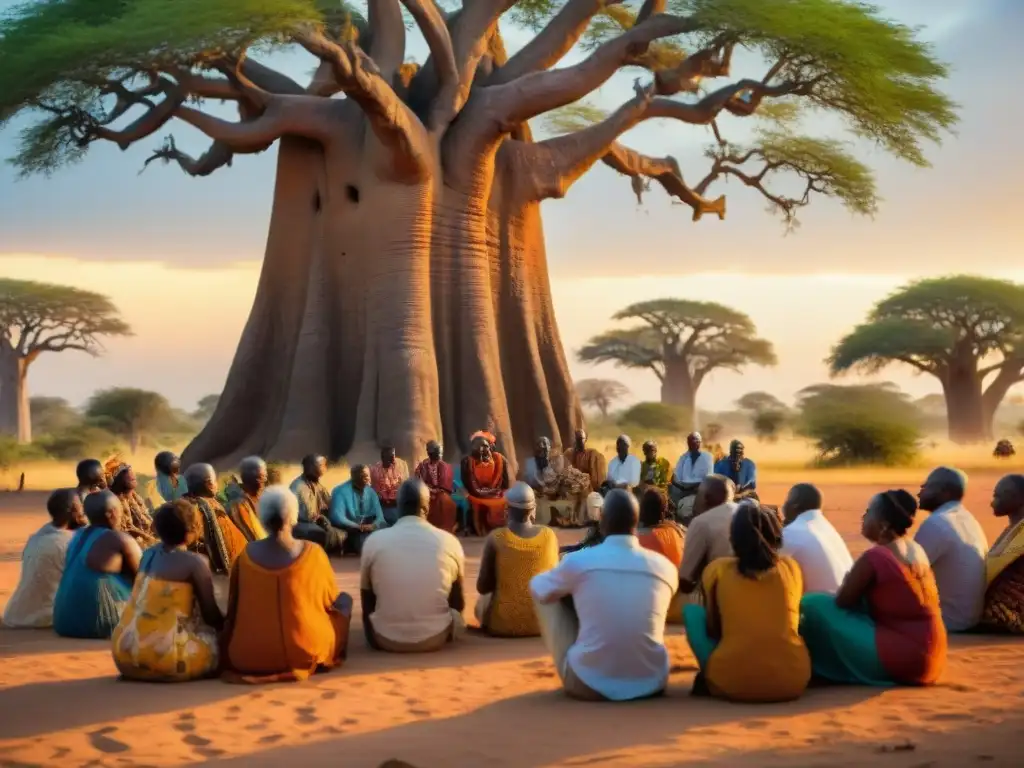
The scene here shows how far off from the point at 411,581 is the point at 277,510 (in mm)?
1025

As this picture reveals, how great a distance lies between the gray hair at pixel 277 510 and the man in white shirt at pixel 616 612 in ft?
3.98

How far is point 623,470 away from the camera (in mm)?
12867

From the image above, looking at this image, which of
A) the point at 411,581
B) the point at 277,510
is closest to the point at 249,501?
the point at 411,581

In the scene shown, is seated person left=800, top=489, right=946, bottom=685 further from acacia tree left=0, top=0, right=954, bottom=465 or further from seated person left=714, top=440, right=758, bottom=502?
acacia tree left=0, top=0, right=954, bottom=465

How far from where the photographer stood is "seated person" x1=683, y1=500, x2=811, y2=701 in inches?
225

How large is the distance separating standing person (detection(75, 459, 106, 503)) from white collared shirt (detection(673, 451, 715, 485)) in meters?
6.07

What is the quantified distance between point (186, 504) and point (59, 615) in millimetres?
1712

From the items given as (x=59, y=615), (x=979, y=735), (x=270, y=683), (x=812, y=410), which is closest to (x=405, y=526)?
(x=270, y=683)

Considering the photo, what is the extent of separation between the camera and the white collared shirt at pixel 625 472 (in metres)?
12.8

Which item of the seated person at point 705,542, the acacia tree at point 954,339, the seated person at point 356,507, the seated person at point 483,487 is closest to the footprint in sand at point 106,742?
the seated person at point 705,542

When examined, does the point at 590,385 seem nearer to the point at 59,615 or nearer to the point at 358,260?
the point at 358,260

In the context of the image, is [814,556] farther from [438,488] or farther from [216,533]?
[438,488]

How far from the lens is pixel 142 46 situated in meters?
14.4

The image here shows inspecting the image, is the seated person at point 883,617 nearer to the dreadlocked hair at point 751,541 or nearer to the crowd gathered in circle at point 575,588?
the crowd gathered in circle at point 575,588
